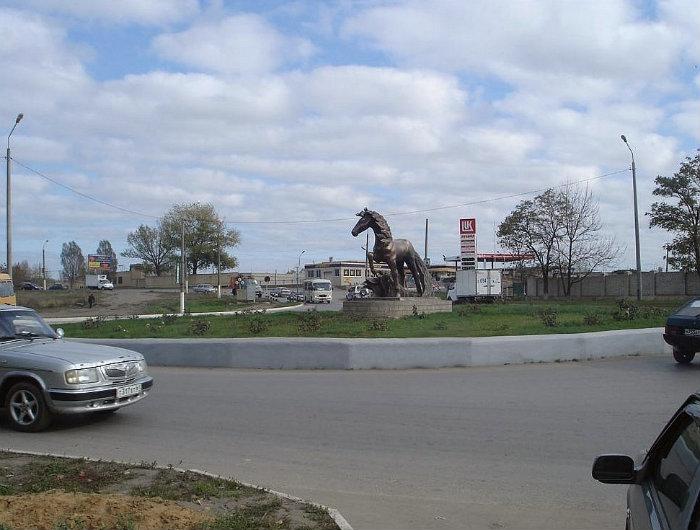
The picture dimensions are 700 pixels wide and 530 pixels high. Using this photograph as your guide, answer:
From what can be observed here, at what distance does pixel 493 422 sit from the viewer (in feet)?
30.1

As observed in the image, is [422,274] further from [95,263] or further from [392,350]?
[95,263]

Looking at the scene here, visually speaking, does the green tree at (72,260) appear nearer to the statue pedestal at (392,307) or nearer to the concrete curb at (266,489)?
the statue pedestal at (392,307)

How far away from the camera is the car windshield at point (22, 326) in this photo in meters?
9.87

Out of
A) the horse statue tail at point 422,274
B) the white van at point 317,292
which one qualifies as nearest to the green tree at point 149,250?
the white van at point 317,292

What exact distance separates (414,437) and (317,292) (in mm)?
53353

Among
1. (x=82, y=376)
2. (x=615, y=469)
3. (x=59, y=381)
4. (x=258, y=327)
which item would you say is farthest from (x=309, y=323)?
(x=615, y=469)

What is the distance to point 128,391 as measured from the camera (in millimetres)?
9281

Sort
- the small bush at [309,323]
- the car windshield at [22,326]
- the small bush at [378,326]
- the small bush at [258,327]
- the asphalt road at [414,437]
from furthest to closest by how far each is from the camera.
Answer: the small bush at [258,327]
the small bush at [309,323]
the small bush at [378,326]
the car windshield at [22,326]
the asphalt road at [414,437]

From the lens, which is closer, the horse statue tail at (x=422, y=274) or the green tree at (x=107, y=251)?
the horse statue tail at (x=422, y=274)

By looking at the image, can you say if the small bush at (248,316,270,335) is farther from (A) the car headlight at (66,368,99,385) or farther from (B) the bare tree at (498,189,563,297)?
(B) the bare tree at (498,189,563,297)

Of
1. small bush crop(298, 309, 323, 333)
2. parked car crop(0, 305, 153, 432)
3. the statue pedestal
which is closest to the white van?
the statue pedestal

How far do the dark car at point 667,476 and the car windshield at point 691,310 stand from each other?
497 inches

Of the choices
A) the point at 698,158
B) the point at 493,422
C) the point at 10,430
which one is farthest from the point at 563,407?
the point at 698,158

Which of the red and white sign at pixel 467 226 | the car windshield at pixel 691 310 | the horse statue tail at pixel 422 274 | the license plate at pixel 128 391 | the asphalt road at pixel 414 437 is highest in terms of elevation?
the red and white sign at pixel 467 226
